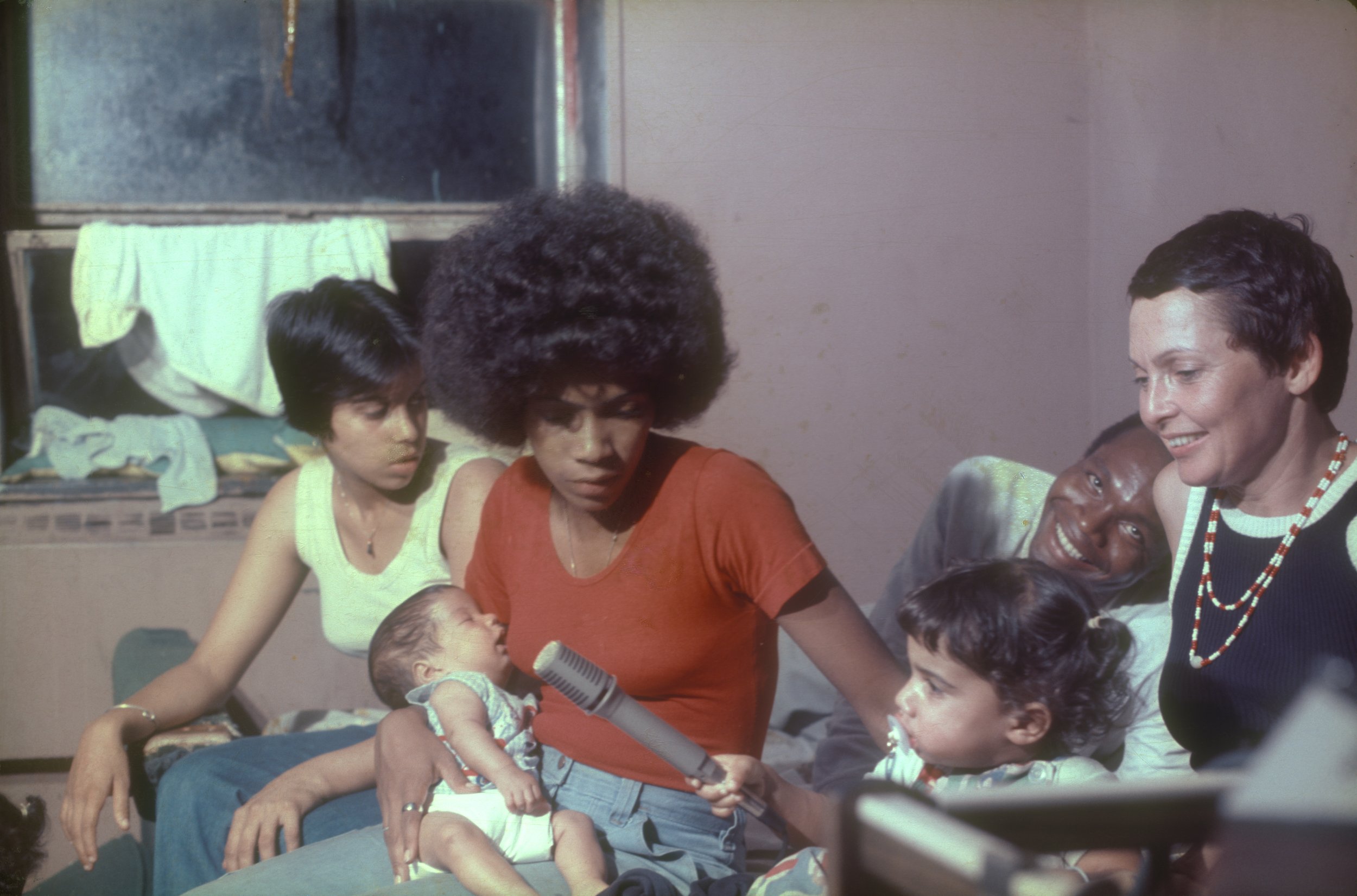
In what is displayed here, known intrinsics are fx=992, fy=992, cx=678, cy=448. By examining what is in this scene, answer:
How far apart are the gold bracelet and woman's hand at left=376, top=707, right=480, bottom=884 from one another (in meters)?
0.38

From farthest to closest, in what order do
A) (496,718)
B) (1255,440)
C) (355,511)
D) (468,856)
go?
1. (355,511)
2. (496,718)
3. (468,856)
4. (1255,440)

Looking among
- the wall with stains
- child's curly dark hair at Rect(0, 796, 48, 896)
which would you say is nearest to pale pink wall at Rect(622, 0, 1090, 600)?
the wall with stains

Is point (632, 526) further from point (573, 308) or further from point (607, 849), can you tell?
point (607, 849)

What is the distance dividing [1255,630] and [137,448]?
1623 millimetres

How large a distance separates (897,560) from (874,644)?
1.00 feet

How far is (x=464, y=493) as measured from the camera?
1.44 meters

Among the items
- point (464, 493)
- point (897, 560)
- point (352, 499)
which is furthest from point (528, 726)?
point (897, 560)

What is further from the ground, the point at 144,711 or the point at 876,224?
the point at 876,224

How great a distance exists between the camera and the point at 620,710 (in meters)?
1.06

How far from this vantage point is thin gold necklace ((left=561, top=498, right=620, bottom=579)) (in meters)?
1.21

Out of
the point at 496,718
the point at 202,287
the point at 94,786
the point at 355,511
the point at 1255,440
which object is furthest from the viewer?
the point at 202,287

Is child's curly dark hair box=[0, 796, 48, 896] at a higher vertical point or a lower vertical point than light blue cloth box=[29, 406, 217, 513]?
lower

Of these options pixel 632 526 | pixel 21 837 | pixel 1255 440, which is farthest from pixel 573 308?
pixel 21 837

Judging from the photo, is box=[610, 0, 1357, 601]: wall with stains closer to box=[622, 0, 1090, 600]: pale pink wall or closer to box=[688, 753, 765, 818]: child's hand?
box=[622, 0, 1090, 600]: pale pink wall
